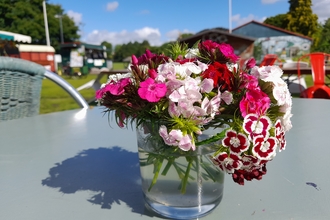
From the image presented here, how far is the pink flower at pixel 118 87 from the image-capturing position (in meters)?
0.36

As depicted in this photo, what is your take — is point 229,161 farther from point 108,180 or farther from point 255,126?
point 108,180

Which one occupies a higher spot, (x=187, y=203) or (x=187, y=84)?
(x=187, y=84)

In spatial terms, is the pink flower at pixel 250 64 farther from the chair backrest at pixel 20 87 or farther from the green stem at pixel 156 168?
the chair backrest at pixel 20 87

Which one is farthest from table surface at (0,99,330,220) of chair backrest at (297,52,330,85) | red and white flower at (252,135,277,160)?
chair backrest at (297,52,330,85)

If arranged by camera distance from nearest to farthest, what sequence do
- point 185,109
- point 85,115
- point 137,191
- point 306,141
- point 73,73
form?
point 185,109
point 137,191
point 306,141
point 85,115
point 73,73

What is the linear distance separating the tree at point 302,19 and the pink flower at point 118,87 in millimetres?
22266

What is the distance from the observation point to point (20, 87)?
1.28 m

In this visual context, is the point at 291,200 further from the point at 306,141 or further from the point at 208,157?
the point at 306,141

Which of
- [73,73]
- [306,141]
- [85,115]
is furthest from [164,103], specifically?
[73,73]

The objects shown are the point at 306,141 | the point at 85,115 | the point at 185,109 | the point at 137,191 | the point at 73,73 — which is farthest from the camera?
the point at 73,73

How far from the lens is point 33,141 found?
2.68ft

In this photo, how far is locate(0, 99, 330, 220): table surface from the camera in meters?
0.42

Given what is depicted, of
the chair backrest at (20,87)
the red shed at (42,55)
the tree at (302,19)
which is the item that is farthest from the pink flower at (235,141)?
the tree at (302,19)

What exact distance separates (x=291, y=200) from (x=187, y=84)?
0.81 ft
